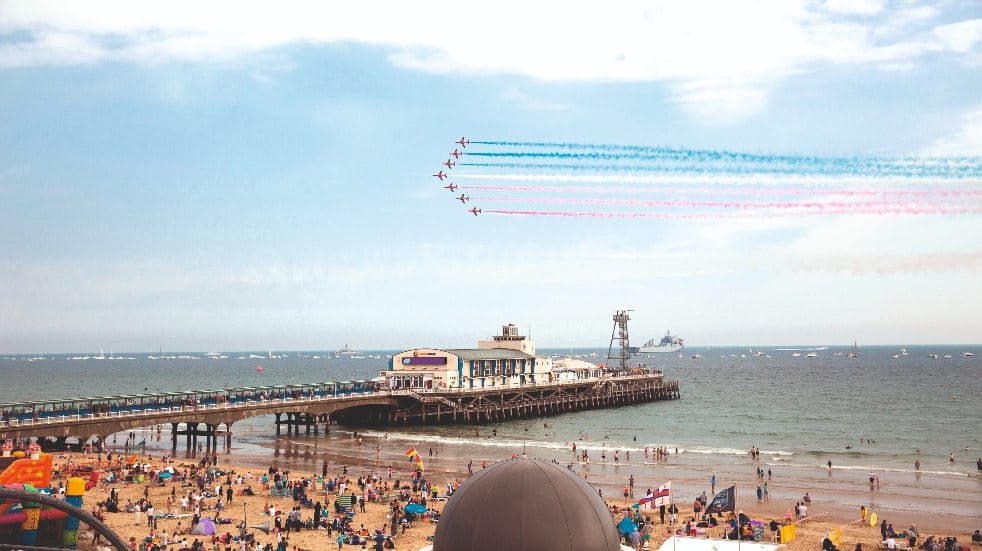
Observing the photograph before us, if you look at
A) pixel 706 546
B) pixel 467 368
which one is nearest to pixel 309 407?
pixel 467 368

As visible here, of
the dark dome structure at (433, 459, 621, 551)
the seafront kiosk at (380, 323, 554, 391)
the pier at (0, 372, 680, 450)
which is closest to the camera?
the dark dome structure at (433, 459, 621, 551)

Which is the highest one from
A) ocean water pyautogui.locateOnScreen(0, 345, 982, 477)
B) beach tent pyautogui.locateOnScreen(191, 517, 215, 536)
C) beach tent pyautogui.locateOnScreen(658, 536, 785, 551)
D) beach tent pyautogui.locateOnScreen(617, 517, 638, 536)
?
beach tent pyautogui.locateOnScreen(658, 536, 785, 551)

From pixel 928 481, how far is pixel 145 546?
45.1 metres

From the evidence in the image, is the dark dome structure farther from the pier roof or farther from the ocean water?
the pier roof

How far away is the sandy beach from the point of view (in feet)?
108

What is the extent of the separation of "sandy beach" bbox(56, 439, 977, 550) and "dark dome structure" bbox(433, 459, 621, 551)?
69.0ft

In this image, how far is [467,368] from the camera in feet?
270

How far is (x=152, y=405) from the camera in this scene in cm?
5619

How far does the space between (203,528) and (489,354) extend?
58362mm

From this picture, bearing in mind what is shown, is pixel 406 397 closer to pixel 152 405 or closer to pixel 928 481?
pixel 152 405

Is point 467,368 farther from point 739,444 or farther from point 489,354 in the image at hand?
point 739,444

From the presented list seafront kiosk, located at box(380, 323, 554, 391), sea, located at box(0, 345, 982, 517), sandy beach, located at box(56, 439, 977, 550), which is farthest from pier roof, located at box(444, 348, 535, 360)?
sandy beach, located at box(56, 439, 977, 550)

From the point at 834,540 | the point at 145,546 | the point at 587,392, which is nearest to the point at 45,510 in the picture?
the point at 145,546

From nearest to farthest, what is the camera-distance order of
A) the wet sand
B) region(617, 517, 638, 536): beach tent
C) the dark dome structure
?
the dark dome structure → region(617, 517, 638, 536): beach tent → the wet sand
